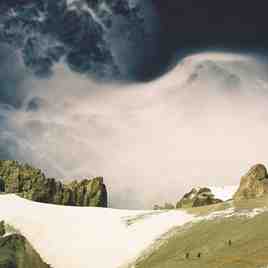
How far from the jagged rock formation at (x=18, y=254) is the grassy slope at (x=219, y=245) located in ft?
91.1

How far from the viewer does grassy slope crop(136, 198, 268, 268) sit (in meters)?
114

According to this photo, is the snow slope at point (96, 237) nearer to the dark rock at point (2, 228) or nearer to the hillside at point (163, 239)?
the hillside at point (163, 239)

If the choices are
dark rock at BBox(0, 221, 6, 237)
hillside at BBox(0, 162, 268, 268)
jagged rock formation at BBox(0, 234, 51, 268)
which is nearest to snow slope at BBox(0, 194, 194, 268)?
hillside at BBox(0, 162, 268, 268)

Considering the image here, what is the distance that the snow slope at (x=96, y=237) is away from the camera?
161625mm

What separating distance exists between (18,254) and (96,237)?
2943cm

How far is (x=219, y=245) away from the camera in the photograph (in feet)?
438

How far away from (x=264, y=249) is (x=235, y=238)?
846 inches

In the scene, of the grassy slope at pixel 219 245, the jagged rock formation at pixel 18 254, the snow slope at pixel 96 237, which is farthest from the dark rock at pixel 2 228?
the grassy slope at pixel 219 245

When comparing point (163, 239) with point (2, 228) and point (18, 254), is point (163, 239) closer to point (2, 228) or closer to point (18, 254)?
point (18, 254)

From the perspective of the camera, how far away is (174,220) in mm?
176750

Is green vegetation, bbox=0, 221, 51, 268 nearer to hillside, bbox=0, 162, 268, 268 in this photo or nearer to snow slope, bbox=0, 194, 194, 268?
hillside, bbox=0, 162, 268, 268

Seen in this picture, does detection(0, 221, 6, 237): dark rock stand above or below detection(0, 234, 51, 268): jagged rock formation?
above

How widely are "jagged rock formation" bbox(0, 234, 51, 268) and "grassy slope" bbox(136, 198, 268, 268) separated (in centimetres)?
2776

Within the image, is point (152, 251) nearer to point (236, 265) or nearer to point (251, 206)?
point (251, 206)
